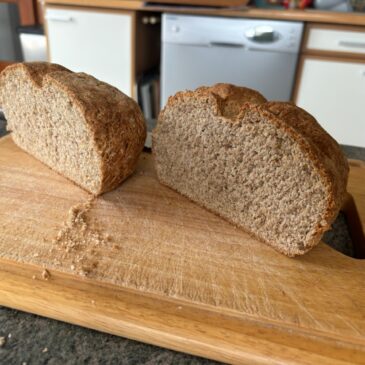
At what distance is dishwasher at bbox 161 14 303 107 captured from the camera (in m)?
3.11

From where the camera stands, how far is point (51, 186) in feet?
4.76

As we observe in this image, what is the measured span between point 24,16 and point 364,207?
16.3ft

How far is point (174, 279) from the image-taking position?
3.35 ft

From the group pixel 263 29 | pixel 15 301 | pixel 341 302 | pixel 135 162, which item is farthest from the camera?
pixel 263 29

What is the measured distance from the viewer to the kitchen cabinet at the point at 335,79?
9.99 ft

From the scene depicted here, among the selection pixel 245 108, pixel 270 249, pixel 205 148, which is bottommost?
pixel 270 249

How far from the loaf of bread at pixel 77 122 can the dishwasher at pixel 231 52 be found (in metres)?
2.04

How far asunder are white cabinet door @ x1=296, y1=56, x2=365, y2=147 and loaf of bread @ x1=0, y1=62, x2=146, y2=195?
2285mm

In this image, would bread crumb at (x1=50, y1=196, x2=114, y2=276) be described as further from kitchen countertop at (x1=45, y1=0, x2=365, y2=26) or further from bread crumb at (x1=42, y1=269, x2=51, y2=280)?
Answer: kitchen countertop at (x1=45, y1=0, x2=365, y2=26)

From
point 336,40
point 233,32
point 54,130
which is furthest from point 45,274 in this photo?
point 336,40

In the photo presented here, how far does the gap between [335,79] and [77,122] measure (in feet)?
8.71

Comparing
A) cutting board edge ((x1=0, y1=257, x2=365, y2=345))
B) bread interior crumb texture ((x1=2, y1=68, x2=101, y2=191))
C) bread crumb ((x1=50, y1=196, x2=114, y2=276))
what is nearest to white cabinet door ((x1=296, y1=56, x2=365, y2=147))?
bread interior crumb texture ((x1=2, y1=68, x2=101, y2=191))

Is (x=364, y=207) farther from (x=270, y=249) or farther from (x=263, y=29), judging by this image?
(x=263, y=29)

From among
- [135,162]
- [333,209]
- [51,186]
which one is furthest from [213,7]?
[333,209]
